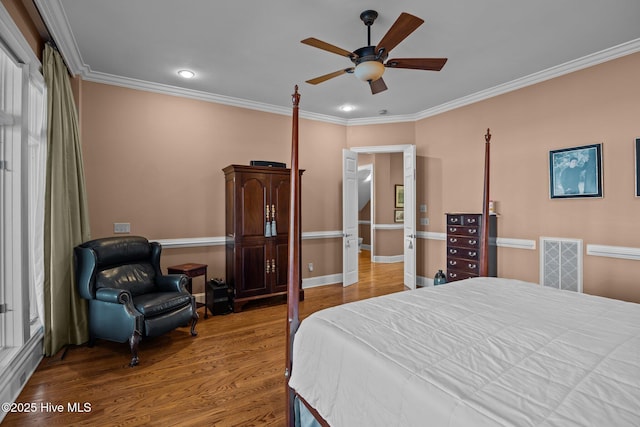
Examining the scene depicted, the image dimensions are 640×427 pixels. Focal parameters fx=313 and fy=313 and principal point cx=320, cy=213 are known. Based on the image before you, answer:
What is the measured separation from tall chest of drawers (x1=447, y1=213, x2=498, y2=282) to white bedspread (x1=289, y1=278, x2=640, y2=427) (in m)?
2.00

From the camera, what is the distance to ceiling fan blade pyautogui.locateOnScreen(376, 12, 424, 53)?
1.99 meters

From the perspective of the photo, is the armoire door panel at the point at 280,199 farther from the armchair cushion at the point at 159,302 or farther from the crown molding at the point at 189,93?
the armchair cushion at the point at 159,302

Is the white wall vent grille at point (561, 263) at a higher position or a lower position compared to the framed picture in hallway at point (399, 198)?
lower

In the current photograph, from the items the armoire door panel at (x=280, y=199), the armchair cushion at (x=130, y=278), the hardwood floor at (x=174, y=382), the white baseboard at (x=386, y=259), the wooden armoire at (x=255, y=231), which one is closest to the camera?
the hardwood floor at (x=174, y=382)

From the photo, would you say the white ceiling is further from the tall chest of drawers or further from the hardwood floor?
the hardwood floor

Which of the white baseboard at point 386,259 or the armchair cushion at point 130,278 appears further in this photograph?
the white baseboard at point 386,259

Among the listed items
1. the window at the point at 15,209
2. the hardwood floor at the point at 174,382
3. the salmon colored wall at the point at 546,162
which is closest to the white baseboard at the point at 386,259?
the salmon colored wall at the point at 546,162

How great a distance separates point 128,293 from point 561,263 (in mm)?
4398

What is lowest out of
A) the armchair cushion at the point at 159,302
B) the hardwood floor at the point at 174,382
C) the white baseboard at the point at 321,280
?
the hardwood floor at the point at 174,382

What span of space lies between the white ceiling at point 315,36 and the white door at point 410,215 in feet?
3.59

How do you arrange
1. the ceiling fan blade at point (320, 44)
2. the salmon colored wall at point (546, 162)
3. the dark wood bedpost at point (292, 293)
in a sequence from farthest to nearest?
the salmon colored wall at point (546, 162)
the ceiling fan blade at point (320, 44)
the dark wood bedpost at point (292, 293)

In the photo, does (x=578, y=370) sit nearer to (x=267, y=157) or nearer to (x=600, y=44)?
(x=600, y=44)

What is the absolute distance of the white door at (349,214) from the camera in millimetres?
5020

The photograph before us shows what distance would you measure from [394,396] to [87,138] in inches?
162
